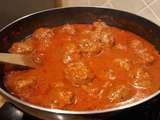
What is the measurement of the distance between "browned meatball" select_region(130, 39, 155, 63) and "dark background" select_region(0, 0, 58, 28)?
1.75ft

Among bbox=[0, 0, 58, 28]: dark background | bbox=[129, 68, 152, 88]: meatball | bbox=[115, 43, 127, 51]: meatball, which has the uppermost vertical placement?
bbox=[0, 0, 58, 28]: dark background

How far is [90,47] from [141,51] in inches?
7.2

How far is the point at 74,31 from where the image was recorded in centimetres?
129

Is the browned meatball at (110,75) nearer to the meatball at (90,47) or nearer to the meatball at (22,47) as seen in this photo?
the meatball at (90,47)

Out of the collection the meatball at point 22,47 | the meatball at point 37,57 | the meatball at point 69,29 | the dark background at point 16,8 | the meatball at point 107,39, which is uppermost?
the dark background at point 16,8

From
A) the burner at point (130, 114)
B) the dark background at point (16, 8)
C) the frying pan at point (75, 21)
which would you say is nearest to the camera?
the burner at point (130, 114)

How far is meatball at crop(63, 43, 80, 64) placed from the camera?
1152mm

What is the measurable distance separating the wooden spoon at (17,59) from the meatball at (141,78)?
34cm

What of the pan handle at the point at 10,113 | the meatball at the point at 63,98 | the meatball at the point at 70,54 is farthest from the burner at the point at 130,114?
the meatball at the point at 70,54

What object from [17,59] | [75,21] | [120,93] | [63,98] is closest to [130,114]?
[120,93]

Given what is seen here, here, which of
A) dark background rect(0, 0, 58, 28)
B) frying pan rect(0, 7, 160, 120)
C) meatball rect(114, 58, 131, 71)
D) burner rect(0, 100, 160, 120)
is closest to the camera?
burner rect(0, 100, 160, 120)

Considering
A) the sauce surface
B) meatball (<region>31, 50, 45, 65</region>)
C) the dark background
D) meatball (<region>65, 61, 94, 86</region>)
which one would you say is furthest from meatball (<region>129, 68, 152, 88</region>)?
the dark background

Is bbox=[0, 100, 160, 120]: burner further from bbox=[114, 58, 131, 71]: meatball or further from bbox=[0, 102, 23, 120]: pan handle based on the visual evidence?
bbox=[114, 58, 131, 71]: meatball

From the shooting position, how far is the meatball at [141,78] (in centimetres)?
106
